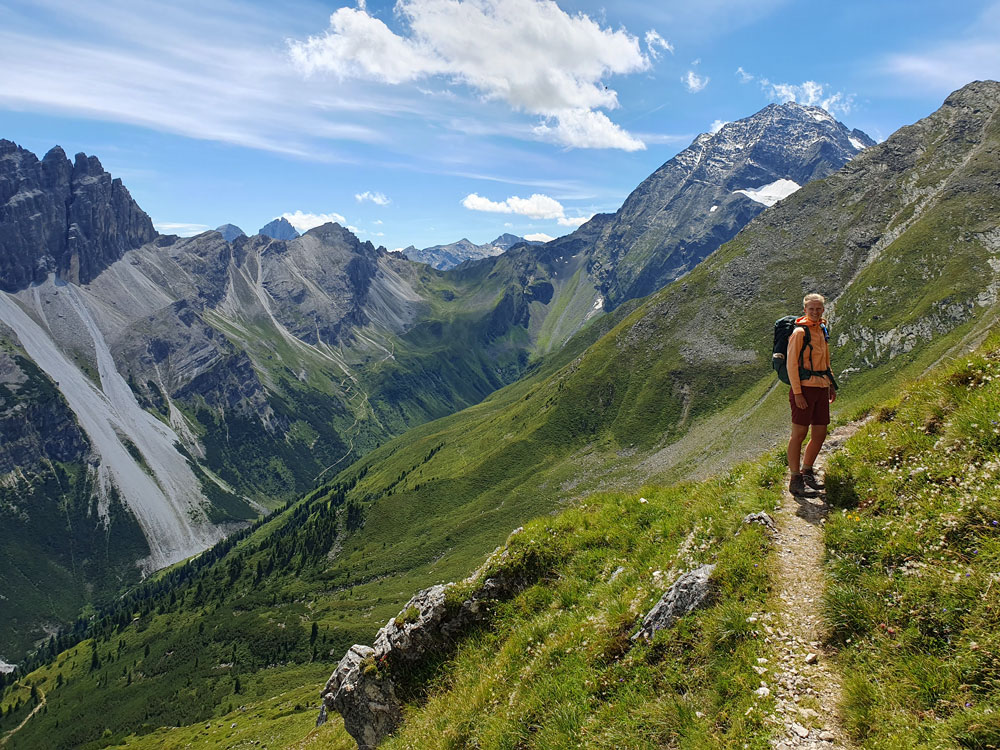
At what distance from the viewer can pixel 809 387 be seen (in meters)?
14.3

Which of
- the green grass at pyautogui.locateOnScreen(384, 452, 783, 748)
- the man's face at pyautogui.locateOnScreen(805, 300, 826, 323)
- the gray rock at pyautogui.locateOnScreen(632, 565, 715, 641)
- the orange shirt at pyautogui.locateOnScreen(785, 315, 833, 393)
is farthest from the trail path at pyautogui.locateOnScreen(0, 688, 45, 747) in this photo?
the man's face at pyautogui.locateOnScreen(805, 300, 826, 323)

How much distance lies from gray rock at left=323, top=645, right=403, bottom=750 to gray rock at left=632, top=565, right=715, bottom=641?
947 cm

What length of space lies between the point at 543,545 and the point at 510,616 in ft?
8.32

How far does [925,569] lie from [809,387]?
23.0 feet

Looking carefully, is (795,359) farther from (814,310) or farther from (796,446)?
(796,446)

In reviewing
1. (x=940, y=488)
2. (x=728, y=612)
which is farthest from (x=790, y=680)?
(x=940, y=488)

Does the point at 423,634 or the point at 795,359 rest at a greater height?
the point at 795,359

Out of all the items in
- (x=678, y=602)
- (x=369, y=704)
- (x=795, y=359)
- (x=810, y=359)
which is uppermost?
(x=795, y=359)

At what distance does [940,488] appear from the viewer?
9688 mm

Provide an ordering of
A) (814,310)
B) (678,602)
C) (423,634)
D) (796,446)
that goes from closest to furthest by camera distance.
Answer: (678,602) → (796,446) → (814,310) → (423,634)

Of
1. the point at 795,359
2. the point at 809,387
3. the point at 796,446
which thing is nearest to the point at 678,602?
the point at 796,446

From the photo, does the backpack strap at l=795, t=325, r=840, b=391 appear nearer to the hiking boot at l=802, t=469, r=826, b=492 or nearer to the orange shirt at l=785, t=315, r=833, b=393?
the orange shirt at l=785, t=315, r=833, b=393

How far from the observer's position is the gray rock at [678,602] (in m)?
10.4

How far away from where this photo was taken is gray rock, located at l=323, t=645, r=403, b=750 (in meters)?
15.9
